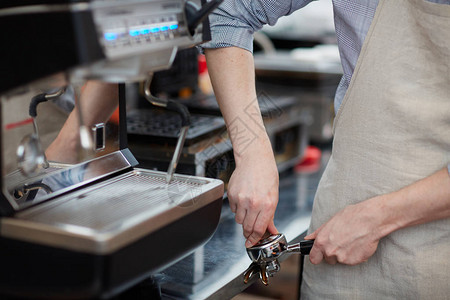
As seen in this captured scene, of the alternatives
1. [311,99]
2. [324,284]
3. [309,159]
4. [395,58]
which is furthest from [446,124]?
[311,99]

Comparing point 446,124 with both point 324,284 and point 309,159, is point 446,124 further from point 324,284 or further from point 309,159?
point 309,159

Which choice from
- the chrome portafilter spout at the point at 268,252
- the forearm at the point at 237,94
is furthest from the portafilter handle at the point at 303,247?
the forearm at the point at 237,94

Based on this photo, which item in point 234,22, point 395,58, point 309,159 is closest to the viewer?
point 395,58

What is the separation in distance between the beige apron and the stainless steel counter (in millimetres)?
243

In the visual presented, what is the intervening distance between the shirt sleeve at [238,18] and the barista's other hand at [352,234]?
390 mm

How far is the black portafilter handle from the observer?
0.83m

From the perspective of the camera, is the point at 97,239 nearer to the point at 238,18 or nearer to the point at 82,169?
the point at 82,169

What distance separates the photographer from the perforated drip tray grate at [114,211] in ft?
2.35

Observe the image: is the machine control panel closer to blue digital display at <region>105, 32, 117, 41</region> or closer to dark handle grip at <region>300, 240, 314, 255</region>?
blue digital display at <region>105, 32, 117, 41</region>

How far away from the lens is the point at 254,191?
1.05m

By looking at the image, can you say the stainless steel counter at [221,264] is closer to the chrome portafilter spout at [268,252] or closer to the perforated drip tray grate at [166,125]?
the chrome portafilter spout at [268,252]

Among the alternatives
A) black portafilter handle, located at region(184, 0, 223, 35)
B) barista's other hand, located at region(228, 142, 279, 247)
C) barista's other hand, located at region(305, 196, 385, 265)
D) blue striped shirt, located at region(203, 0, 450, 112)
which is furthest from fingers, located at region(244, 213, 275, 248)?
black portafilter handle, located at region(184, 0, 223, 35)

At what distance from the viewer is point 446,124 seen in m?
1.04

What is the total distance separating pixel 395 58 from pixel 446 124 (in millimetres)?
150
